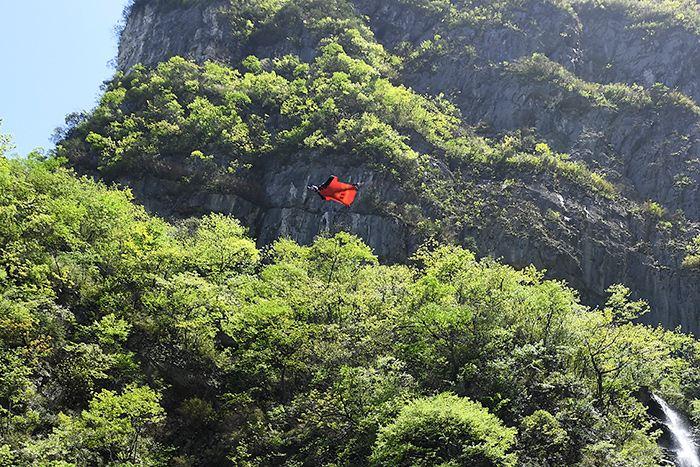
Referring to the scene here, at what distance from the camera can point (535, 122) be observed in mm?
69750

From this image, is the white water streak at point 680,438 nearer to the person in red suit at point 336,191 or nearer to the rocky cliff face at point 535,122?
the person in red suit at point 336,191

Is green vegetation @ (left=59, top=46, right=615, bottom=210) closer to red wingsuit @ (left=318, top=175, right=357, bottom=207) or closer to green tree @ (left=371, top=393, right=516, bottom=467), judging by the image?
red wingsuit @ (left=318, top=175, right=357, bottom=207)

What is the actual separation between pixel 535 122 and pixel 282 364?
5261cm

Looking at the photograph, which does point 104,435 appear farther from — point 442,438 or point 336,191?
point 336,191

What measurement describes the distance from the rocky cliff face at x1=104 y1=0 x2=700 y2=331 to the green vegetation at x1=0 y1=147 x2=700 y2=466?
2221 centimetres

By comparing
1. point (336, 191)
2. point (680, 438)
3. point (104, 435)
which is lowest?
point (680, 438)

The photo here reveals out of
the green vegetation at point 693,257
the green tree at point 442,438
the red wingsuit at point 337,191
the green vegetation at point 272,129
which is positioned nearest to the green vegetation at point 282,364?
the green tree at point 442,438

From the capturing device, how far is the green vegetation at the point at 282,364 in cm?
2019

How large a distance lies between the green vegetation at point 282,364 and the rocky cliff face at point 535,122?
22.2 m

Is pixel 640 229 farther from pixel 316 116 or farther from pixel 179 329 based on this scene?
pixel 179 329

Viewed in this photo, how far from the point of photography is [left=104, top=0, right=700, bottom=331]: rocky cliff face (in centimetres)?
5384

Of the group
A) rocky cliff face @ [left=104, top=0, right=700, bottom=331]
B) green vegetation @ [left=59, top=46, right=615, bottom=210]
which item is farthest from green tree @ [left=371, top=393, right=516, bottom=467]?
green vegetation @ [left=59, top=46, right=615, bottom=210]

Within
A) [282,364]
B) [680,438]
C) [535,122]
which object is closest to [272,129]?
[535,122]

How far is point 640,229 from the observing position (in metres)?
58.5
